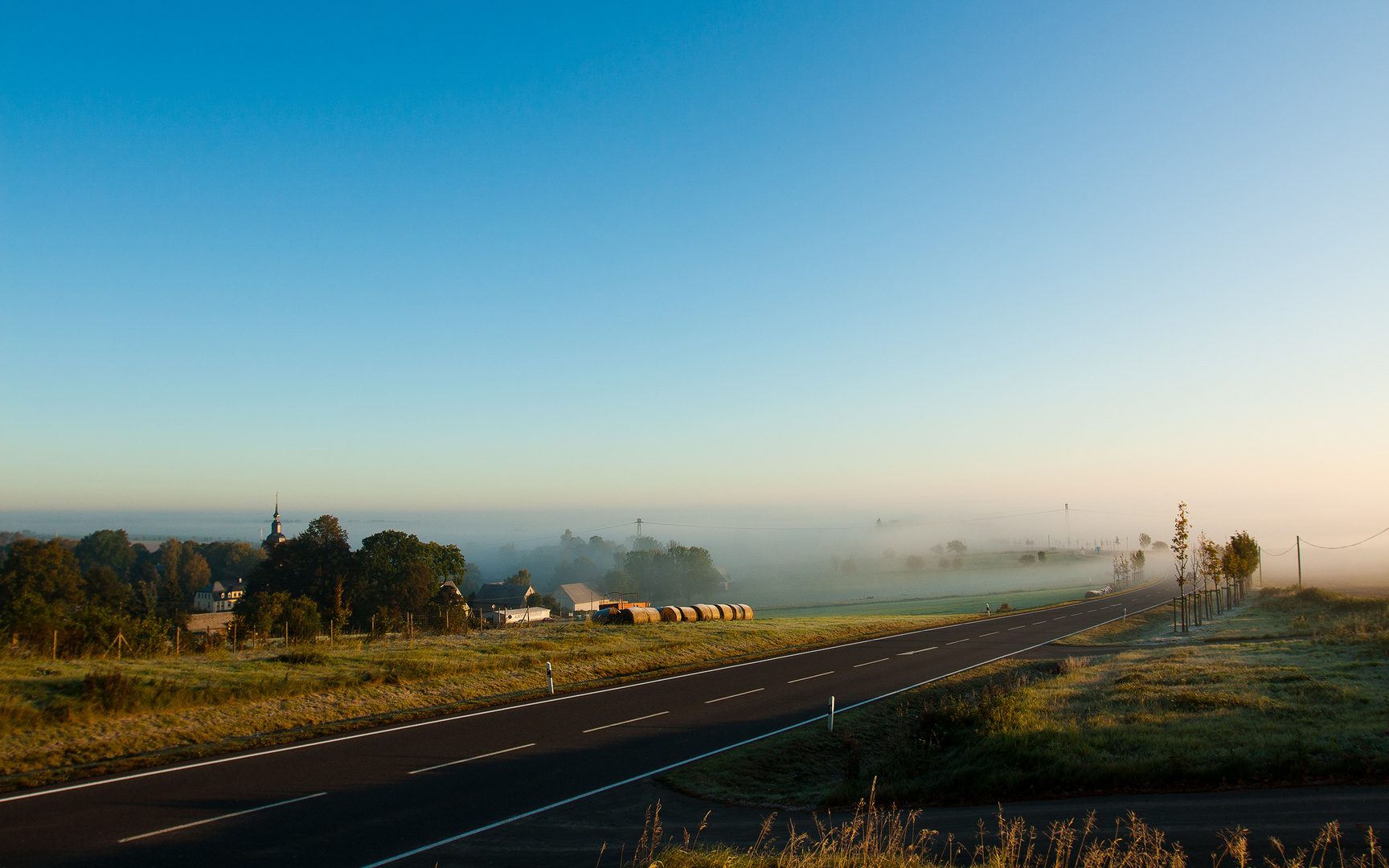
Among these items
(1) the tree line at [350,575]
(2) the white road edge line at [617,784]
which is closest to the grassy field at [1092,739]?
(2) the white road edge line at [617,784]

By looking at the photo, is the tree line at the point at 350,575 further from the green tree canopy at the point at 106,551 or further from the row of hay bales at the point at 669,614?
the green tree canopy at the point at 106,551

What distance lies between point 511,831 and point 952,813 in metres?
7.44

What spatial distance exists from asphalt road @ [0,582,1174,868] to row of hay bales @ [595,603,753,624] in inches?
782

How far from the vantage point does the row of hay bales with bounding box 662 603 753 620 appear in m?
47.2

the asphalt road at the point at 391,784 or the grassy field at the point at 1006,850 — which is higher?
the grassy field at the point at 1006,850

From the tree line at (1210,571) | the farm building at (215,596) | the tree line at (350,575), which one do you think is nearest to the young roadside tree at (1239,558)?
the tree line at (1210,571)

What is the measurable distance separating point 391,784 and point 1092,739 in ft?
46.0

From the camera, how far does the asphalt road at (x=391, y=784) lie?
10.1 metres

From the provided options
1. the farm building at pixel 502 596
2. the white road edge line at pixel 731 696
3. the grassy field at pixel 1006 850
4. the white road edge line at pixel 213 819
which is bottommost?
the farm building at pixel 502 596

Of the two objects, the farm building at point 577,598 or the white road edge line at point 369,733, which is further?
the farm building at point 577,598

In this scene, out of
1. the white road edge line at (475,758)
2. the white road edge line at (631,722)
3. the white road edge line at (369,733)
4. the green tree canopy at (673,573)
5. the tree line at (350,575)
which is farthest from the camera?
the green tree canopy at (673,573)

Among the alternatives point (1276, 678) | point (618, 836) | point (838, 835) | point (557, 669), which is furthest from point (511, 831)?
point (1276, 678)

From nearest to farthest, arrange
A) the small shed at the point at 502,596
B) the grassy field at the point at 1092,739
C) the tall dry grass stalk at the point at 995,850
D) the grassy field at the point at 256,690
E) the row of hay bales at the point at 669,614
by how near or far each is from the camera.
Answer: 1. the tall dry grass stalk at the point at 995,850
2. the grassy field at the point at 1092,739
3. the grassy field at the point at 256,690
4. the row of hay bales at the point at 669,614
5. the small shed at the point at 502,596

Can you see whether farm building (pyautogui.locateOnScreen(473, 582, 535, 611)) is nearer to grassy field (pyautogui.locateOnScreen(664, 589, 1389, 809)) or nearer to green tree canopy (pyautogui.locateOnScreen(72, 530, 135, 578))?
green tree canopy (pyautogui.locateOnScreen(72, 530, 135, 578))
